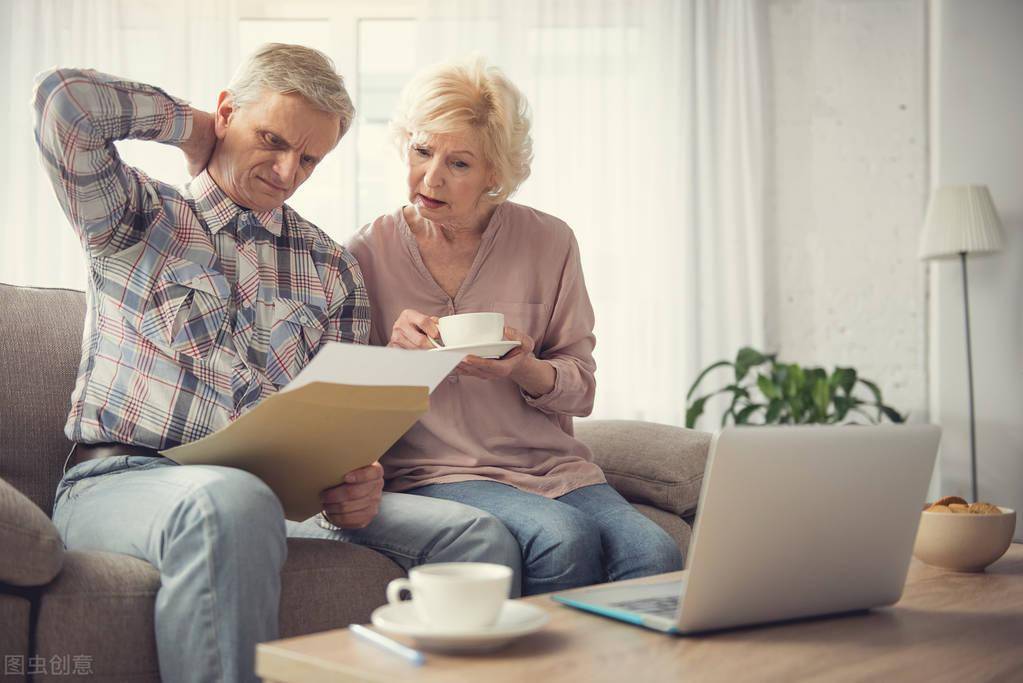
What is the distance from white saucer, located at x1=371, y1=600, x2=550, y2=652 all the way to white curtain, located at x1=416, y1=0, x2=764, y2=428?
3277 millimetres

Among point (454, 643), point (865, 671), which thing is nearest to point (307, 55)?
point (454, 643)

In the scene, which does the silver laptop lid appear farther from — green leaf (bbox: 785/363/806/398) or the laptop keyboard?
green leaf (bbox: 785/363/806/398)

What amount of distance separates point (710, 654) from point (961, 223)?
3.29 meters

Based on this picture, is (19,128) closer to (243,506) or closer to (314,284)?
(314,284)

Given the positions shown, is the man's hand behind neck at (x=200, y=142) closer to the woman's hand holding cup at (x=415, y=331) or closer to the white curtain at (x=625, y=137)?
the woman's hand holding cup at (x=415, y=331)

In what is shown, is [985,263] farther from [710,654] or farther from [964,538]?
[710,654]

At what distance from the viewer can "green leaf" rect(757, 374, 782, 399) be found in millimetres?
3733

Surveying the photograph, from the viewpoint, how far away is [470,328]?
1.52 m

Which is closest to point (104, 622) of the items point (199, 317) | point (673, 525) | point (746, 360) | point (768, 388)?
point (199, 317)

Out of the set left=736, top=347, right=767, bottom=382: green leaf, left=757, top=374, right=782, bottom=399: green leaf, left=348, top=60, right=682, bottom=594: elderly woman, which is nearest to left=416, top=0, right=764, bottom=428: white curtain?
left=736, top=347, right=767, bottom=382: green leaf

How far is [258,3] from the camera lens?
4.23 metres

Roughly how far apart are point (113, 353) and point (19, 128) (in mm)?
3083

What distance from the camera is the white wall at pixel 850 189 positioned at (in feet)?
13.8

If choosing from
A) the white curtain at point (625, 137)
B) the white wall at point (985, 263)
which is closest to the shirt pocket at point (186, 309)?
the white curtain at point (625, 137)
